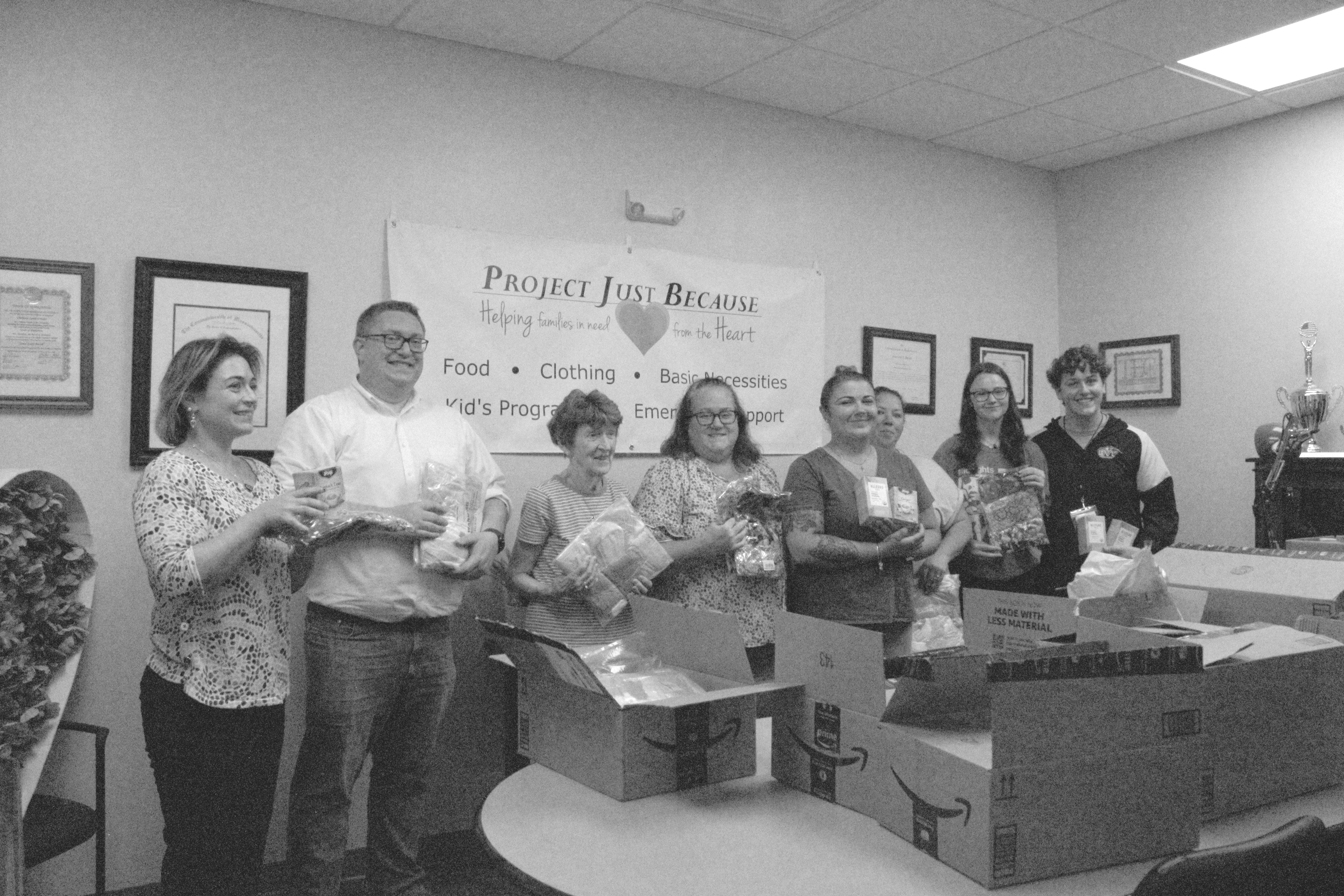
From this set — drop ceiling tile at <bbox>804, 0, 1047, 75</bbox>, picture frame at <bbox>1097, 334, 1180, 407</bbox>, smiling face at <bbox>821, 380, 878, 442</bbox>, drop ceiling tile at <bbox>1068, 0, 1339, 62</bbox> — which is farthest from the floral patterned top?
picture frame at <bbox>1097, 334, 1180, 407</bbox>

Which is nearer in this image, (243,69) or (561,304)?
(243,69)

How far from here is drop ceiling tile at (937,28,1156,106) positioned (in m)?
3.35

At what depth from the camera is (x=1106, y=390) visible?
4.82 meters

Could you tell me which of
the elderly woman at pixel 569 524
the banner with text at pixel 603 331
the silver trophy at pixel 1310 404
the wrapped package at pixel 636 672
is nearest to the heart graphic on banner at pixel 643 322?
the banner with text at pixel 603 331

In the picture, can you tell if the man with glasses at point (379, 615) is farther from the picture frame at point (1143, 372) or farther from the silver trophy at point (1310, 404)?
the picture frame at point (1143, 372)

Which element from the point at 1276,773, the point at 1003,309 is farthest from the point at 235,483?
the point at 1003,309

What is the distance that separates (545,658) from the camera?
1583 mm

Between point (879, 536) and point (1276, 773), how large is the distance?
1496 millimetres

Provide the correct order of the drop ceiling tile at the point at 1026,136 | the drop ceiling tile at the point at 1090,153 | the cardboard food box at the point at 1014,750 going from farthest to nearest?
the drop ceiling tile at the point at 1090,153
the drop ceiling tile at the point at 1026,136
the cardboard food box at the point at 1014,750

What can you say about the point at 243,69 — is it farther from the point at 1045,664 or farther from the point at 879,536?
the point at 1045,664

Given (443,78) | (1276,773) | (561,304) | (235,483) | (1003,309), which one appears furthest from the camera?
(1003,309)

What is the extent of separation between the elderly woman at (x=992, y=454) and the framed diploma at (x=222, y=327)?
2.17 metres

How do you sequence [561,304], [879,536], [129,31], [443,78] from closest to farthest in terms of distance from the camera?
[129,31], [879,536], [443,78], [561,304]

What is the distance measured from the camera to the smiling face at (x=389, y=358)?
251cm
